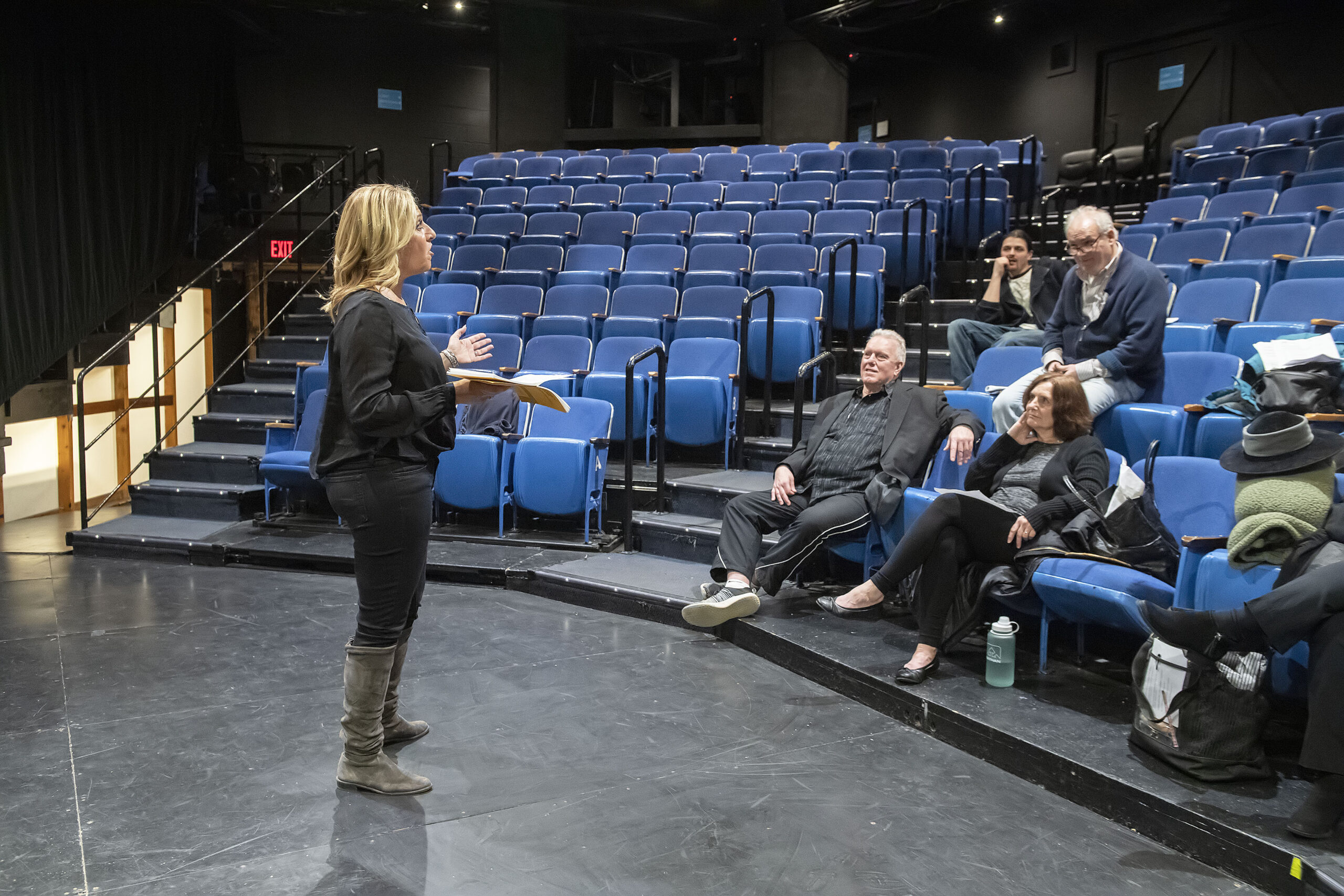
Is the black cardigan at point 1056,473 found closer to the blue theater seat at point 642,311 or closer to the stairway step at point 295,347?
the blue theater seat at point 642,311

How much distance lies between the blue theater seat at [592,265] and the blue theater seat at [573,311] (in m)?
0.12

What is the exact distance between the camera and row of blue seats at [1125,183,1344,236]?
456cm

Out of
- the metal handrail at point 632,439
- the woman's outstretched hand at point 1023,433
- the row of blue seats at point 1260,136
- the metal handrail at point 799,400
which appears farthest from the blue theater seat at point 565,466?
the row of blue seats at point 1260,136

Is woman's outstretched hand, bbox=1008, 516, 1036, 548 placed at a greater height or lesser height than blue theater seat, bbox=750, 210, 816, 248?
lesser

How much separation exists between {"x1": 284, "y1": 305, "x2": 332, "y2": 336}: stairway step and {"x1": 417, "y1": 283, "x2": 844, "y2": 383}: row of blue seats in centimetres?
139

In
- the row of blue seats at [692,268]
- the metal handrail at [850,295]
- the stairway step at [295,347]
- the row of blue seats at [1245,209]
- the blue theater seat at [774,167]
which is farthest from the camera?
the blue theater seat at [774,167]

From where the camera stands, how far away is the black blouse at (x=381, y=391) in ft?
6.07

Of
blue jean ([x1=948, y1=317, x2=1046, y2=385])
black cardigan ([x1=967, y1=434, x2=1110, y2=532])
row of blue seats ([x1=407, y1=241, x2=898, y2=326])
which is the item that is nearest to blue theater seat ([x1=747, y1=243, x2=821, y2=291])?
row of blue seats ([x1=407, y1=241, x2=898, y2=326])

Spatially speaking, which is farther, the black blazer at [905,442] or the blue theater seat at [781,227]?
the blue theater seat at [781,227]

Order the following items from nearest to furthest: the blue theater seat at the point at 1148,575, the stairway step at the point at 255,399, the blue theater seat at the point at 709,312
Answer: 1. the blue theater seat at the point at 1148,575
2. the blue theater seat at the point at 709,312
3. the stairway step at the point at 255,399

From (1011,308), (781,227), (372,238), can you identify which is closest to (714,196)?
(781,227)

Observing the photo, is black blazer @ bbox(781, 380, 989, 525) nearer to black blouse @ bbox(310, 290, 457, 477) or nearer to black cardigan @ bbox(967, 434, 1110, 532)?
black cardigan @ bbox(967, 434, 1110, 532)

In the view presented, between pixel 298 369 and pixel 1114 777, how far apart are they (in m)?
4.31

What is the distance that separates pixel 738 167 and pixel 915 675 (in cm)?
608
